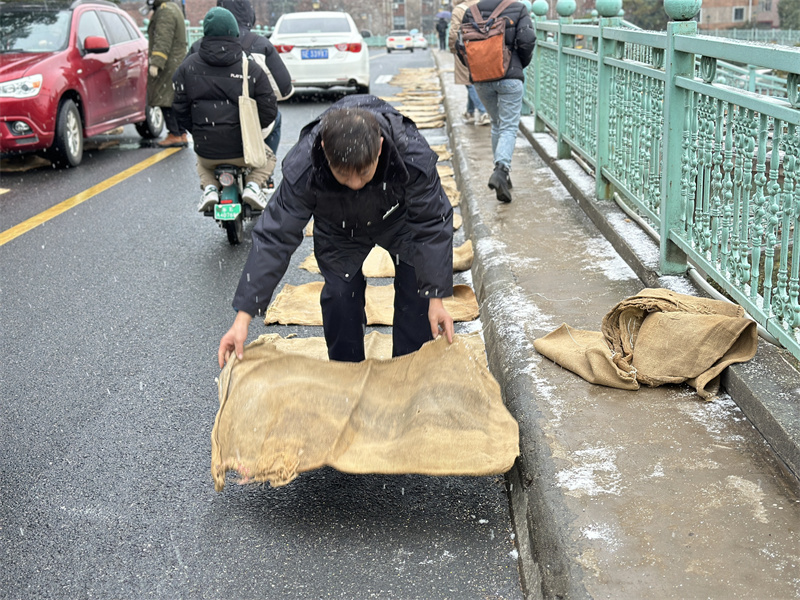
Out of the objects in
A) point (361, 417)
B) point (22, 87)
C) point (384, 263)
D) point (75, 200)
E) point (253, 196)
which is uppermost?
point (22, 87)

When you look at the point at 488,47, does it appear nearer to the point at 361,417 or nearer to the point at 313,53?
the point at 361,417

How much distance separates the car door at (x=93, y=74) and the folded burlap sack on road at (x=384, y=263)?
547 centimetres

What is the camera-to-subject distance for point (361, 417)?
10.9 feet

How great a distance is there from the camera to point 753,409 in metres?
3.21

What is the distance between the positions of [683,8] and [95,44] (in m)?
8.03

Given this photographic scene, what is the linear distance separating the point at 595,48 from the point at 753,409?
14.4 feet

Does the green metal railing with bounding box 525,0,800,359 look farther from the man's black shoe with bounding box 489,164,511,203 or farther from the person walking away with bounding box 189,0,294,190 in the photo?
the person walking away with bounding box 189,0,294,190

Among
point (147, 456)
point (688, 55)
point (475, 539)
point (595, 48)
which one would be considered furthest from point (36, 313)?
point (595, 48)

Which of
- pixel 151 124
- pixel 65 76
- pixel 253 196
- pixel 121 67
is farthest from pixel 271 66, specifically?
pixel 151 124

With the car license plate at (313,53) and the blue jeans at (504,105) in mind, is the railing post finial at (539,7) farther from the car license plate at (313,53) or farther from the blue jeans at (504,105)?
the car license plate at (313,53)

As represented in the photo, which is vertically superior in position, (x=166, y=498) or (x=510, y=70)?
(x=510, y=70)

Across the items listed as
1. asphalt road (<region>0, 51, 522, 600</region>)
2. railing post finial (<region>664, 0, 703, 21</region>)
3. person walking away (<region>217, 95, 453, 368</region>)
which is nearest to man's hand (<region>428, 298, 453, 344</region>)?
person walking away (<region>217, 95, 453, 368</region>)

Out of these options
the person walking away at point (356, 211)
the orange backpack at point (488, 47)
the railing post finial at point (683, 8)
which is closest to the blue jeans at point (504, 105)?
the orange backpack at point (488, 47)

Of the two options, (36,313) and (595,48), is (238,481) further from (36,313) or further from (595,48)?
(595,48)
